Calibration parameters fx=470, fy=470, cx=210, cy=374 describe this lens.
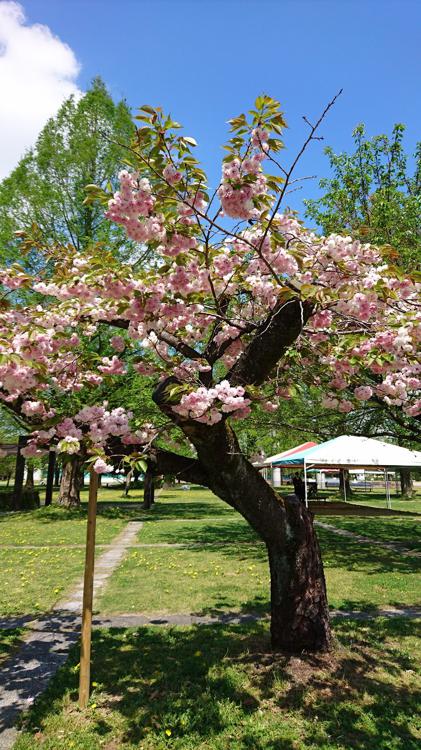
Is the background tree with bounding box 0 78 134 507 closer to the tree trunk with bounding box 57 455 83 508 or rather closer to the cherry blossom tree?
the tree trunk with bounding box 57 455 83 508

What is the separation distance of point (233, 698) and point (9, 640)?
2824mm

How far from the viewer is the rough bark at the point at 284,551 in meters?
4.45

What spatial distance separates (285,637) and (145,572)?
4.56 m

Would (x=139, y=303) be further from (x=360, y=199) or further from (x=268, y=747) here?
(x=360, y=199)

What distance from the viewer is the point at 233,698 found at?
380cm

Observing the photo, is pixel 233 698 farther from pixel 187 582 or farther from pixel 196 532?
pixel 196 532

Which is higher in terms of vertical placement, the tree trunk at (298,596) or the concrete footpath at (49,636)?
the tree trunk at (298,596)

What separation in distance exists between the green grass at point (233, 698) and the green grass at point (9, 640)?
70 cm

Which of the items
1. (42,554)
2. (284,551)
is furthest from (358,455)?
(284,551)

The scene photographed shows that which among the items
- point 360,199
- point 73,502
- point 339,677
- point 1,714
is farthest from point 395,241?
point 73,502

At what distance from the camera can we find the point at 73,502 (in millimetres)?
19672

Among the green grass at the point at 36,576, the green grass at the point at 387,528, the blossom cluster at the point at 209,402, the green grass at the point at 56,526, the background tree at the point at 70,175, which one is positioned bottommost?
the green grass at the point at 387,528

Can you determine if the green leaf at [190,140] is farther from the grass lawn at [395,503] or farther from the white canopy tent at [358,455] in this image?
the grass lawn at [395,503]

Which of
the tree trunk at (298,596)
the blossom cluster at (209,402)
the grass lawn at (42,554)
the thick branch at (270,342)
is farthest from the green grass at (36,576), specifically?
the thick branch at (270,342)
